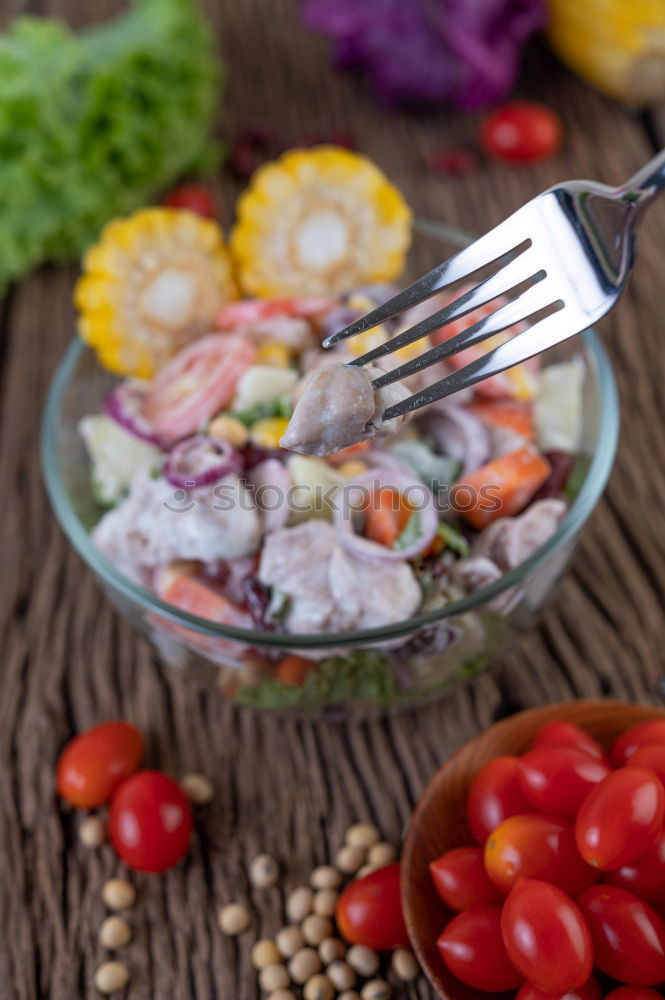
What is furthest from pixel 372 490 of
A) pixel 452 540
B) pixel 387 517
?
pixel 452 540

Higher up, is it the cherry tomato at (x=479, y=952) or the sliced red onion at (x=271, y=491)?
the sliced red onion at (x=271, y=491)

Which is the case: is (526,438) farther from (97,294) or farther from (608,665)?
(97,294)

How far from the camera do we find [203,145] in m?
3.31

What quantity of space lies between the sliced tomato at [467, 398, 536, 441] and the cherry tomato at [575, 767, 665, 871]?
2.70ft

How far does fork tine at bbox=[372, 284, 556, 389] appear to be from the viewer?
153 centimetres

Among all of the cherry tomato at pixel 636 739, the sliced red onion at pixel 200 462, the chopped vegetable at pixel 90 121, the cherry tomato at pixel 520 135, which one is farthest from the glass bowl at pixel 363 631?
the cherry tomato at pixel 520 135

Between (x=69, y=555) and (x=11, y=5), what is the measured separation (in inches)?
106

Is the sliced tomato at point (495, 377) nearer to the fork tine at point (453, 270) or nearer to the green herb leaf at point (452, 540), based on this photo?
the green herb leaf at point (452, 540)

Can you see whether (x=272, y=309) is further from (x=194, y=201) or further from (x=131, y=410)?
(x=194, y=201)

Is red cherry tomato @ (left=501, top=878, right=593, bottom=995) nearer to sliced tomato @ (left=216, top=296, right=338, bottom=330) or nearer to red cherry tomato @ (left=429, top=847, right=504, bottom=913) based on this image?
red cherry tomato @ (left=429, top=847, right=504, bottom=913)

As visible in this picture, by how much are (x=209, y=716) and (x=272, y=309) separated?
0.94 metres

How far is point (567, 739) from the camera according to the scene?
1748 millimetres

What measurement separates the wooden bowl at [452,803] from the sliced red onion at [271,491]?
22.4 inches

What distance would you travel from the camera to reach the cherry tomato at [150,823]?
192 cm
